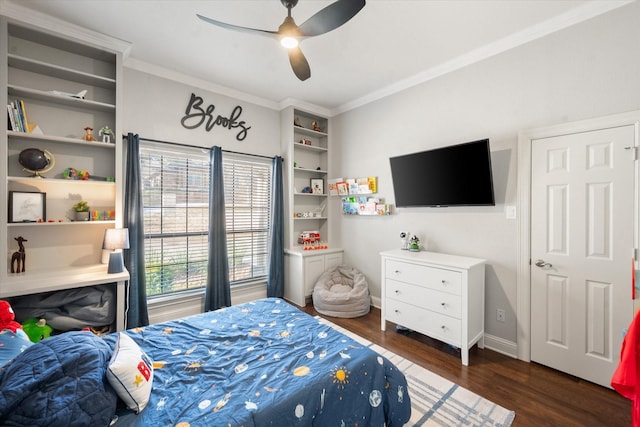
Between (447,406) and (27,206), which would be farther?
(27,206)

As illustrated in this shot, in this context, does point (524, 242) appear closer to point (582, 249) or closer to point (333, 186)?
point (582, 249)

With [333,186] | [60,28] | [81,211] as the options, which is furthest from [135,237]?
[333,186]

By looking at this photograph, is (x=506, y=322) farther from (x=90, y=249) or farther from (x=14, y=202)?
(x=14, y=202)

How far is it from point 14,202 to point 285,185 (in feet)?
8.79

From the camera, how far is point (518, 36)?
241 cm

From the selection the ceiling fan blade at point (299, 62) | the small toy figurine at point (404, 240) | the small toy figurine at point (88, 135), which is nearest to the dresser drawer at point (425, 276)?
the small toy figurine at point (404, 240)

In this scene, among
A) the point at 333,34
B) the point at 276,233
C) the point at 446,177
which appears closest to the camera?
the point at 333,34

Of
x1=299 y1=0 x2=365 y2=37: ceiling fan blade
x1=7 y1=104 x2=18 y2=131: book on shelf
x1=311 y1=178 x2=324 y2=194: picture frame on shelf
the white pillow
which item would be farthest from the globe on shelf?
x1=311 y1=178 x2=324 y2=194: picture frame on shelf

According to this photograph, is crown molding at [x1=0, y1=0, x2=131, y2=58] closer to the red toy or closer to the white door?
the red toy

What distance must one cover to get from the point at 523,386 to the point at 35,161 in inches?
166

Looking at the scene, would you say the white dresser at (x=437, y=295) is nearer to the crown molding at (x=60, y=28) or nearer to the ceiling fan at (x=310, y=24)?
the ceiling fan at (x=310, y=24)

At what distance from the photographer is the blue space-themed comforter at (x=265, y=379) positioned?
1.12 meters

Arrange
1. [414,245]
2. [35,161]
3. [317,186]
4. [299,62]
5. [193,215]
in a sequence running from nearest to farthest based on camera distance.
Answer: [299,62]
[35,161]
[414,245]
[193,215]
[317,186]

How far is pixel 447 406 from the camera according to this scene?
187cm
